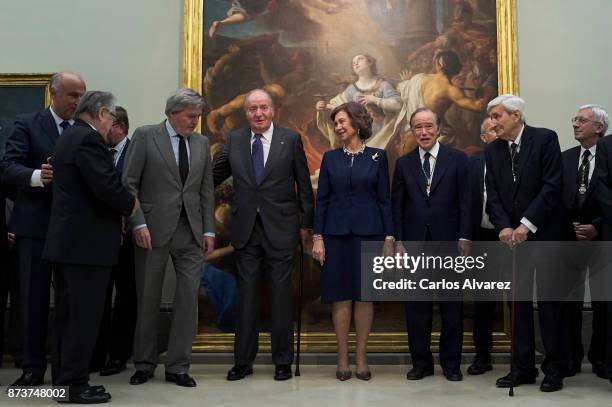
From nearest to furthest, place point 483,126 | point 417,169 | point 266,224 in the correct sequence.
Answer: point 266,224 < point 417,169 < point 483,126

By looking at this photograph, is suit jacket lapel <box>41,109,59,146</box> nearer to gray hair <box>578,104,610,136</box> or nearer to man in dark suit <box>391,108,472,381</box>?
man in dark suit <box>391,108,472,381</box>

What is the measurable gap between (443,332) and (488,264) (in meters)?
0.66

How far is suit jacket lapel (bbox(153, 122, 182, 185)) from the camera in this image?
15.7 feet

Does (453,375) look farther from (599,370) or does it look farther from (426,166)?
(426,166)

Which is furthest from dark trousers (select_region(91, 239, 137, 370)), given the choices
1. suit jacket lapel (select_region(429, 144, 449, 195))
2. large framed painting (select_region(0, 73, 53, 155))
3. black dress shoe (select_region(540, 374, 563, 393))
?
black dress shoe (select_region(540, 374, 563, 393))

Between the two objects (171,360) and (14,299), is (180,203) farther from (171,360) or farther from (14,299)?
(14,299)

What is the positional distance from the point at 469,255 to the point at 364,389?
1.26m

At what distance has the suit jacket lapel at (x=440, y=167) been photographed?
4.98 meters

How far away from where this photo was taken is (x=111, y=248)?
13.3 feet

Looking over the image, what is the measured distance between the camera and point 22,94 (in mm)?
6039

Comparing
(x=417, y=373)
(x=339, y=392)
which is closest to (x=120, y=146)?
(x=339, y=392)

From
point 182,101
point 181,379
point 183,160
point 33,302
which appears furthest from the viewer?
point 183,160

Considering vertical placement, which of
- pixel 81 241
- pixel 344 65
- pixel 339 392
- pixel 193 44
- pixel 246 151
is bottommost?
pixel 339 392

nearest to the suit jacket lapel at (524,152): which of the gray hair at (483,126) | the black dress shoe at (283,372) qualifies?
the gray hair at (483,126)
